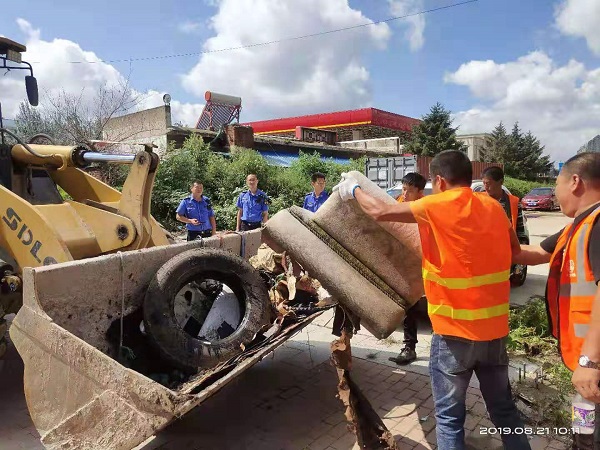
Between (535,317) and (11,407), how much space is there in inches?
213

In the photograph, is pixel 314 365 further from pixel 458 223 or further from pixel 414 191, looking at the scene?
pixel 458 223

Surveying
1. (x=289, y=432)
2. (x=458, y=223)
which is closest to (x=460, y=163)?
(x=458, y=223)

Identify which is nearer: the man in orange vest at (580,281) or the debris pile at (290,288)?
the man in orange vest at (580,281)

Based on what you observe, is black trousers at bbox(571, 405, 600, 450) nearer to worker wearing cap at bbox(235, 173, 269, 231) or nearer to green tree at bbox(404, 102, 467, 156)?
worker wearing cap at bbox(235, 173, 269, 231)

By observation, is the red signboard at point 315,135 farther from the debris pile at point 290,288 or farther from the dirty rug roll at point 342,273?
the dirty rug roll at point 342,273

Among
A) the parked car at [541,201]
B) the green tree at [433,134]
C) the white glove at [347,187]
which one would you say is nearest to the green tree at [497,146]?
the green tree at [433,134]

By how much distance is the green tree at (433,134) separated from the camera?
32719 millimetres

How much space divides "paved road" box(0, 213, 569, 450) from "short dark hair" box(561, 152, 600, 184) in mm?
1965

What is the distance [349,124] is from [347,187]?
30141mm

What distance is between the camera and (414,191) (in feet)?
15.5

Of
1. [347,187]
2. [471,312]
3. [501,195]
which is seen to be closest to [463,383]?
[471,312]

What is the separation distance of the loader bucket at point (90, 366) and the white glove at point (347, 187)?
1076mm

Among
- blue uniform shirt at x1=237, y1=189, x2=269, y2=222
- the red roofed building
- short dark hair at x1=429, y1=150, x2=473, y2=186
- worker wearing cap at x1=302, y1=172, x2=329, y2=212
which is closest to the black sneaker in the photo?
short dark hair at x1=429, y1=150, x2=473, y2=186

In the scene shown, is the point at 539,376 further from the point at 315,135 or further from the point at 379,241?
the point at 315,135
